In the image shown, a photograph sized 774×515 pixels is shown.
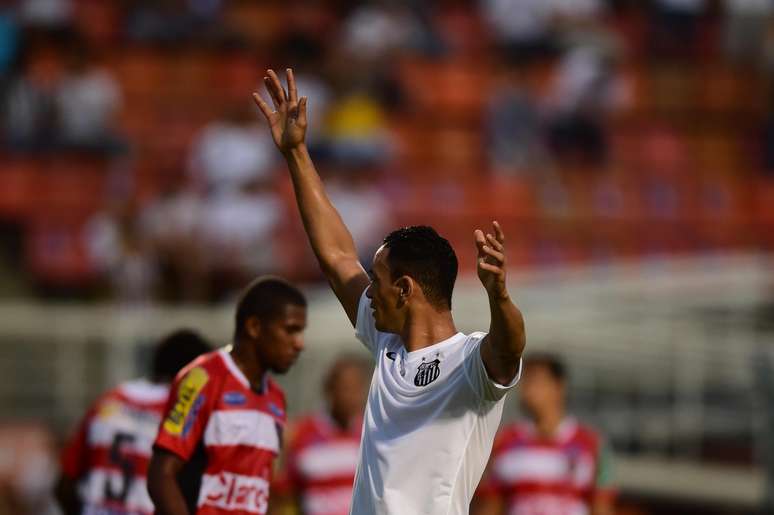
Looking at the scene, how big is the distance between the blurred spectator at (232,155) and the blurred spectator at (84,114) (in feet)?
2.98

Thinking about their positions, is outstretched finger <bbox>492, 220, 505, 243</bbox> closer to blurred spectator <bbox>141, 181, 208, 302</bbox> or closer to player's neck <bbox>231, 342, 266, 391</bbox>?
player's neck <bbox>231, 342, 266, 391</bbox>

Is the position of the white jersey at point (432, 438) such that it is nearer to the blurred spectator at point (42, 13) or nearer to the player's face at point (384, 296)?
the player's face at point (384, 296)

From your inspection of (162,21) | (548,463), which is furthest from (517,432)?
(162,21)

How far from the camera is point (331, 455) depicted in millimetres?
8992

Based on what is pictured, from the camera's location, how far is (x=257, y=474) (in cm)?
592

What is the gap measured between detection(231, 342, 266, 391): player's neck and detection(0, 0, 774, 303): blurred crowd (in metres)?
8.16

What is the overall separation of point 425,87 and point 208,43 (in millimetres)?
2558

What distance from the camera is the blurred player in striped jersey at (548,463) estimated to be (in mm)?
8273

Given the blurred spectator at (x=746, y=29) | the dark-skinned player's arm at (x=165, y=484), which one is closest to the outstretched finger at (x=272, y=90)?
the dark-skinned player's arm at (x=165, y=484)

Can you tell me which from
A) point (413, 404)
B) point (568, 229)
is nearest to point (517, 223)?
point (568, 229)

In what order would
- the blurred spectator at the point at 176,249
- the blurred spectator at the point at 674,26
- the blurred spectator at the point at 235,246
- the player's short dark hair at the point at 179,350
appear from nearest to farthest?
the player's short dark hair at the point at 179,350 → the blurred spectator at the point at 176,249 → the blurred spectator at the point at 235,246 → the blurred spectator at the point at 674,26

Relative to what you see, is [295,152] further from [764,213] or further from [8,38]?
[764,213]

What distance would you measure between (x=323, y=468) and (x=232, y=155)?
6.79 m

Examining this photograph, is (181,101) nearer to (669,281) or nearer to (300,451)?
(669,281)
